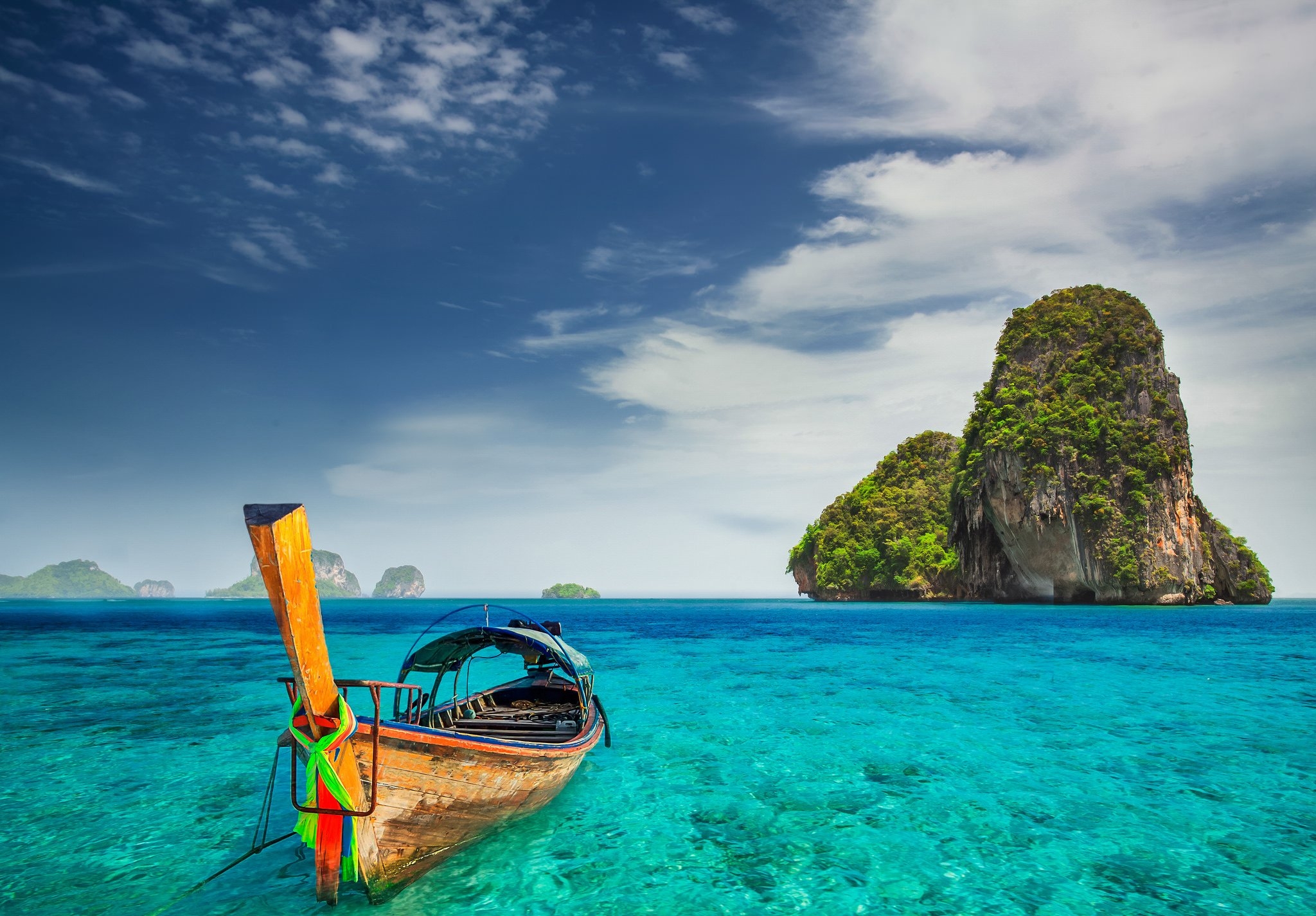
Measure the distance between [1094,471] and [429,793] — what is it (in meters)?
74.0

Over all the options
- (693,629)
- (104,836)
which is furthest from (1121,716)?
(693,629)

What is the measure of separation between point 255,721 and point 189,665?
51.7ft

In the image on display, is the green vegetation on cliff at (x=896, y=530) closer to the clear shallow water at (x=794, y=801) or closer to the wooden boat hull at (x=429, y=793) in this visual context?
the clear shallow water at (x=794, y=801)

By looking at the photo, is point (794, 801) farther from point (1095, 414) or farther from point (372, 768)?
point (1095, 414)

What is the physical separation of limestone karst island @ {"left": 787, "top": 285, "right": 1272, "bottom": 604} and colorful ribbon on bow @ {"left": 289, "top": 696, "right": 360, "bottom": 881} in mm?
70590

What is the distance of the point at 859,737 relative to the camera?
13.5m

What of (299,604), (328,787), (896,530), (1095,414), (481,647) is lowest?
(328,787)

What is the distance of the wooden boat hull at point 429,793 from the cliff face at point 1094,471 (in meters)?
68.9

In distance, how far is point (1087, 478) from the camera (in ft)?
206

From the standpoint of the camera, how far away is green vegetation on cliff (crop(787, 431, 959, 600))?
3565 inches

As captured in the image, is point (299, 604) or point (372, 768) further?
point (372, 768)

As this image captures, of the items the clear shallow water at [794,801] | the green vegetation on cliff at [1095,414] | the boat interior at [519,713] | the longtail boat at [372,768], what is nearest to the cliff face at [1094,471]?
the green vegetation on cliff at [1095,414]

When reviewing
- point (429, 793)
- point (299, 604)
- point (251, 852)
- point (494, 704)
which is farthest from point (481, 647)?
point (299, 604)

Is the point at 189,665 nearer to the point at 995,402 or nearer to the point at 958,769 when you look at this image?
the point at 958,769
